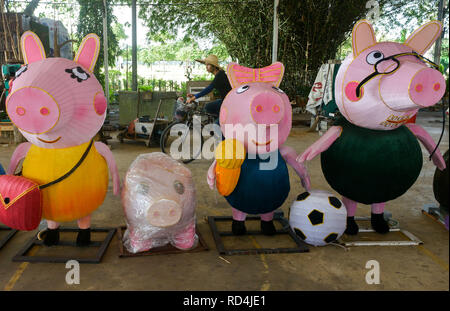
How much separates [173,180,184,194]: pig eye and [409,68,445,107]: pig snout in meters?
1.76

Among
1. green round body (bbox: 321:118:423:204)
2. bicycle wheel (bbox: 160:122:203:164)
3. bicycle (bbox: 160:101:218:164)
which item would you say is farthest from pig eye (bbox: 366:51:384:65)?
bicycle wheel (bbox: 160:122:203:164)

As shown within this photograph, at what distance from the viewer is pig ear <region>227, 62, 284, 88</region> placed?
10.2 ft

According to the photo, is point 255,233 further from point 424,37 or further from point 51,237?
point 424,37

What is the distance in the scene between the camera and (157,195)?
2.68 m

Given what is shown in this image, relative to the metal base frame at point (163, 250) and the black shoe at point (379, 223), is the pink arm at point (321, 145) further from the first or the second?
the metal base frame at point (163, 250)

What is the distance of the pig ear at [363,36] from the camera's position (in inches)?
114

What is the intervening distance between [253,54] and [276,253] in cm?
976


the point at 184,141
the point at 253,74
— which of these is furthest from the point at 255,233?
the point at 184,141

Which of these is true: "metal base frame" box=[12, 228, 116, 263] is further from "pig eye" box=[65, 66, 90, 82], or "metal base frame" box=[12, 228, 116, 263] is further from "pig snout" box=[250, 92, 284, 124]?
"pig snout" box=[250, 92, 284, 124]

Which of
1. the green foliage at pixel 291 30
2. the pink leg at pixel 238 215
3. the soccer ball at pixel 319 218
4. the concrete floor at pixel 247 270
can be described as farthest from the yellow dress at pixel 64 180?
the green foliage at pixel 291 30

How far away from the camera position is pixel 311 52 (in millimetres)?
11398

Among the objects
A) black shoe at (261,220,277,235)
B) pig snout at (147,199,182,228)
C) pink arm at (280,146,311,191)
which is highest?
pink arm at (280,146,311,191)

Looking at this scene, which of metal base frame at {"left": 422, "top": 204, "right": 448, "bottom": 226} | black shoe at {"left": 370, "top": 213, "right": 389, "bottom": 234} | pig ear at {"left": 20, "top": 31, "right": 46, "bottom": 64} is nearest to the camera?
pig ear at {"left": 20, "top": 31, "right": 46, "bottom": 64}

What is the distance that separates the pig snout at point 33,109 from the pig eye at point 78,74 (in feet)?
0.81
